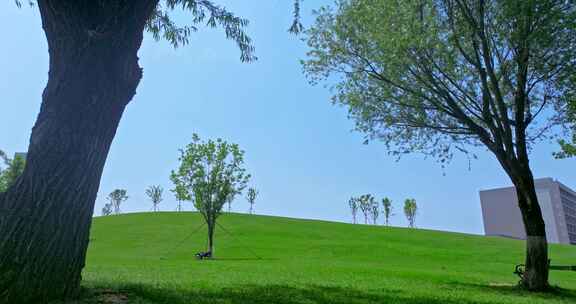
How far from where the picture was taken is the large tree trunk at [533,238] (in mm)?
14012

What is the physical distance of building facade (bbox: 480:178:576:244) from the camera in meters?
150

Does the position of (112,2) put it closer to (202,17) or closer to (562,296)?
Result: (202,17)

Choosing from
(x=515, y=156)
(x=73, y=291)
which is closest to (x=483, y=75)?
(x=515, y=156)

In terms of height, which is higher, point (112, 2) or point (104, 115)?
point (112, 2)

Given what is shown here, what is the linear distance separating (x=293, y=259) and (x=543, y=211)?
6313 inches

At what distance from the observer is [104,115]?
18.1 feet

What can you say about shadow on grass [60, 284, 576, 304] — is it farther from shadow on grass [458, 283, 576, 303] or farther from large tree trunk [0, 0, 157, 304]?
shadow on grass [458, 283, 576, 303]

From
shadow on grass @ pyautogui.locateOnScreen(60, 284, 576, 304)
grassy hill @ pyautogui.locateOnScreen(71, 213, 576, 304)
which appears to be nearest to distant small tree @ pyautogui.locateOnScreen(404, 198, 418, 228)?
grassy hill @ pyautogui.locateOnScreen(71, 213, 576, 304)

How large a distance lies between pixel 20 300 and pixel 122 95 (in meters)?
3.06

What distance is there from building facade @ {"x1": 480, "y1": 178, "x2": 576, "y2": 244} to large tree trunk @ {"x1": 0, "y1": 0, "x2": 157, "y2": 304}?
174m

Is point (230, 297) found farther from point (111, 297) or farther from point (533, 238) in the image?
point (533, 238)

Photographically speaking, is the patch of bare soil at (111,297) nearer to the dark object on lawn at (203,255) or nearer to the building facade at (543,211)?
the dark object on lawn at (203,255)

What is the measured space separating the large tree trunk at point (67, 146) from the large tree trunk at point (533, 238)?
14.8 metres

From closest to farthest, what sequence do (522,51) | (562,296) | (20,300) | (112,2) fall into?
1. (20,300)
2. (112,2)
3. (562,296)
4. (522,51)
